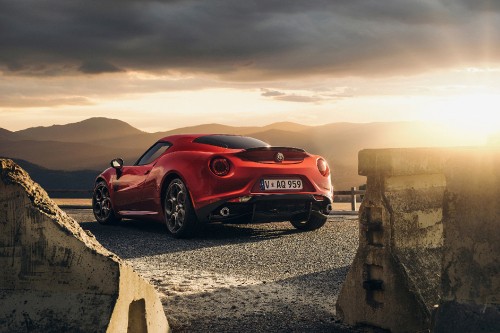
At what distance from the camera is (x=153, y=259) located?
25.8 ft

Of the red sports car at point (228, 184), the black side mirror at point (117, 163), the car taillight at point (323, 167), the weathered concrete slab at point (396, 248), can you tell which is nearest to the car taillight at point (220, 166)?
the red sports car at point (228, 184)

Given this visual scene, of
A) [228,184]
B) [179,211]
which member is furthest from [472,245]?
[179,211]

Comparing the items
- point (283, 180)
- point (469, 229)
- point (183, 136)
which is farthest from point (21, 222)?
point (183, 136)

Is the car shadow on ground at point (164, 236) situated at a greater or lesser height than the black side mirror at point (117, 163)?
lesser

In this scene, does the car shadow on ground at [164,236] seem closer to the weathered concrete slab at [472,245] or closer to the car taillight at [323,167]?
the car taillight at [323,167]

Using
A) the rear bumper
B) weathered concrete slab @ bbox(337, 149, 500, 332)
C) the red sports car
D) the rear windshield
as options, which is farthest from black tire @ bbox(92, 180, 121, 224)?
weathered concrete slab @ bbox(337, 149, 500, 332)

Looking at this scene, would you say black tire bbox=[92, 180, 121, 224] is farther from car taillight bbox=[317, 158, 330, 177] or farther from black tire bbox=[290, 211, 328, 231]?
car taillight bbox=[317, 158, 330, 177]

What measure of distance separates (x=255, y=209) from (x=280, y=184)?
504mm

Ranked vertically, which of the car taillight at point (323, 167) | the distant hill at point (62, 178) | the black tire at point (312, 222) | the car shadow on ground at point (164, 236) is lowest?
the distant hill at point (62, 178)

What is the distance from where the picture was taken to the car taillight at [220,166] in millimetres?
9242

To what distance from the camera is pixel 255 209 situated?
9281 millimetres

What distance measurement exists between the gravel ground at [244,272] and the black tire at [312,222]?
5.7 inches

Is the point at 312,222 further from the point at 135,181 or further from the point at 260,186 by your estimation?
the point at 135,181

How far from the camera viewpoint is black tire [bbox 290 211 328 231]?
34.7 ft
